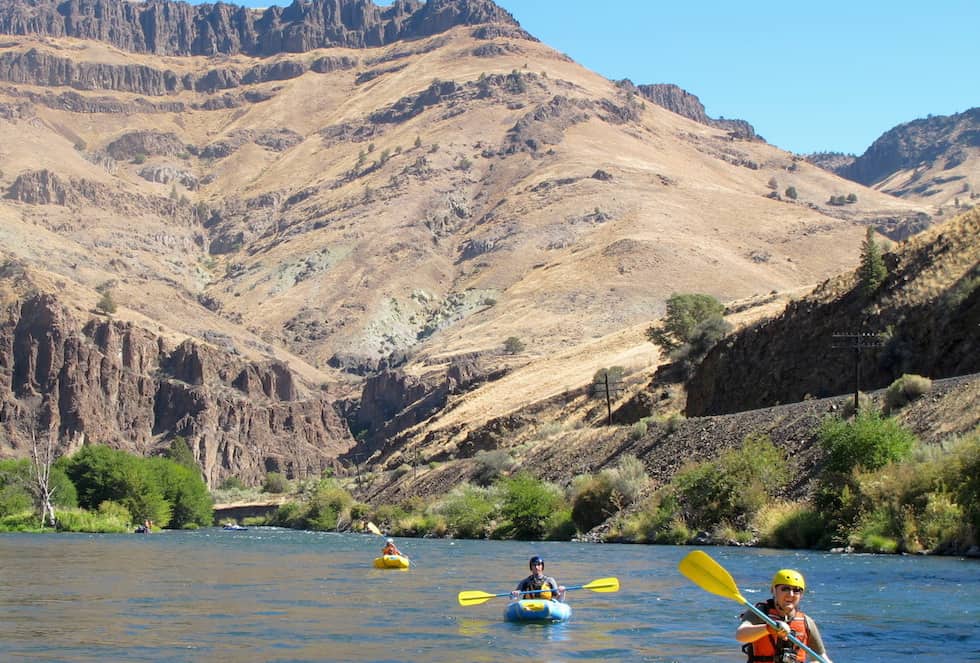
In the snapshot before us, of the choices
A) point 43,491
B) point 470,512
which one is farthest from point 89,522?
point 470,512

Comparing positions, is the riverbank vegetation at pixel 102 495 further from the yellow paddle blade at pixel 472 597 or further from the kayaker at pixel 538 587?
the kayaker at pixel 538 587

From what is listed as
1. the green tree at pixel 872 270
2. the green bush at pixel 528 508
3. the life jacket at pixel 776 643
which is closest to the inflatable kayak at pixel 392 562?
the green bush at pixel 528 508

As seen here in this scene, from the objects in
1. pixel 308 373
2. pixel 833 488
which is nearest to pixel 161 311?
pixel 308 373

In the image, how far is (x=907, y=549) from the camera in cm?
4312

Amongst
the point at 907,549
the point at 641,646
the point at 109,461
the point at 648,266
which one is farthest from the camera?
the point at 648,266

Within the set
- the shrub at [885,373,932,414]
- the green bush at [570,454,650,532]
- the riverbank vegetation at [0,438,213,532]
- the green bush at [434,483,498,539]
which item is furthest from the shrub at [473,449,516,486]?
the shrub at [885,373,932,414]

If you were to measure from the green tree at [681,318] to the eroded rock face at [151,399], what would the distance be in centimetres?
8610

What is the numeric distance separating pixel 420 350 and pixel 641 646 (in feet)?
521

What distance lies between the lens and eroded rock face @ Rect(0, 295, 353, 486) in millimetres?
168250

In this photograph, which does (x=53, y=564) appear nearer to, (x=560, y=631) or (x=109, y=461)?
(x=560, y=631)

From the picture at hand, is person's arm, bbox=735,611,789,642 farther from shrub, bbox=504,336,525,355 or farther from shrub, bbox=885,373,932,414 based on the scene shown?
shrub, bbox=504,336,525,355

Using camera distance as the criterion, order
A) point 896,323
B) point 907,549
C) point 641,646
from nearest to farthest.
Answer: point 641,646 < point 907,549 < point 896,323

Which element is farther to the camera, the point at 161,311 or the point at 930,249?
the point at 161,311

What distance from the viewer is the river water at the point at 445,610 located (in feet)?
82.7
